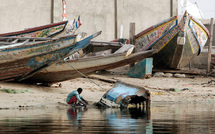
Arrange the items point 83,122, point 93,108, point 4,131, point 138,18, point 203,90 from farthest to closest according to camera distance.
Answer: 1. point 138,18
2. point 203,90
3. point 93,108
4. point 83,122
5. point 4,131

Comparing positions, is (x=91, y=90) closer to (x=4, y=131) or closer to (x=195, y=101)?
(x=195, y=101)

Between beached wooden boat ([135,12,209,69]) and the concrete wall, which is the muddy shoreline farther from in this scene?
the concrete wall

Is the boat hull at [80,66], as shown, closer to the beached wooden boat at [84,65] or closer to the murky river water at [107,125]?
the beached wooden boat at [84,65]

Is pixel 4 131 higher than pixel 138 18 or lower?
lower

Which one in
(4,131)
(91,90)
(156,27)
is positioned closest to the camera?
(4,131)

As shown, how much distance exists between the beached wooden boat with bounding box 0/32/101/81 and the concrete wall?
4.78m

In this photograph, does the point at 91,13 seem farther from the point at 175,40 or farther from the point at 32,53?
the point at 32,53

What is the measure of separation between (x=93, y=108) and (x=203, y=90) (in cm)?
618

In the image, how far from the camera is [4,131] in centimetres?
672

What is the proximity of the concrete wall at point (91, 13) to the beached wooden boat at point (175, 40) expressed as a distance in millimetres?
2111

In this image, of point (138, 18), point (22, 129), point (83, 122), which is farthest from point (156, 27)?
point (22, 129)

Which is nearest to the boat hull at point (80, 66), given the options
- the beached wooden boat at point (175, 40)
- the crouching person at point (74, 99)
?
the crouching person at point (74, 99)

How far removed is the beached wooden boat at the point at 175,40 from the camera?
739 inches

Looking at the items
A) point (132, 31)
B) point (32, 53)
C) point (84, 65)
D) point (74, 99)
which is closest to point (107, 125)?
point (74, 99)
